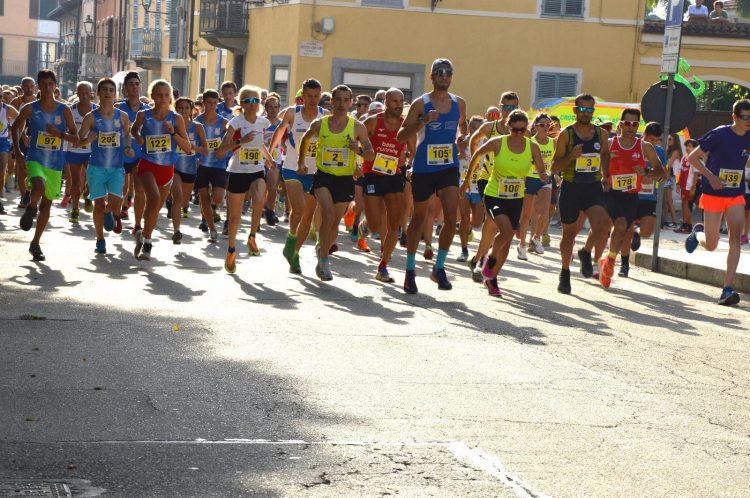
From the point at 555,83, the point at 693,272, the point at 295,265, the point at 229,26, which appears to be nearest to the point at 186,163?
the point at 295,265

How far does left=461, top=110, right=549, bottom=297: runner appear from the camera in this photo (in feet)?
40.4

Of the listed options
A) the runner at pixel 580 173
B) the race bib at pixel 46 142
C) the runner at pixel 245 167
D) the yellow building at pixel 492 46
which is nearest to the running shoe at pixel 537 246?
the runner at pixel 580 173

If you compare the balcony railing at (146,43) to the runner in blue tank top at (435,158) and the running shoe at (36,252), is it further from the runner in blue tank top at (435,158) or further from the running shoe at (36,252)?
the runner in blue tank top at (435,158)

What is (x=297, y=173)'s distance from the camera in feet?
43.6

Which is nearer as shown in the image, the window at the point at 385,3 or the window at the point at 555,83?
the window at the point at 385,3

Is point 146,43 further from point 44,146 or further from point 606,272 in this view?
point 606,272

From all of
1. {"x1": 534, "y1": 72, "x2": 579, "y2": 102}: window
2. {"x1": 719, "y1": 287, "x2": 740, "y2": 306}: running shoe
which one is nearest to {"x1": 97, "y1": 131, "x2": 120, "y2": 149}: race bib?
{"x1": 719, "y1": 287, "x2": 740, "y2": 306}: running shoe

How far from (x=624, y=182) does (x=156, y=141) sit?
4.66 metres

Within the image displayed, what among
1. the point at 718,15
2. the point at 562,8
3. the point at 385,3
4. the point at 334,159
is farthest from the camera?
the point at 718,15

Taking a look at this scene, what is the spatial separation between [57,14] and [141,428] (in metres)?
86.0

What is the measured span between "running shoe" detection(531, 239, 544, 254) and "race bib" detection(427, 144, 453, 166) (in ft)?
18.2

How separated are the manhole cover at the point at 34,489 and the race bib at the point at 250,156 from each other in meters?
8.72

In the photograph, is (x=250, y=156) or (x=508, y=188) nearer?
(x=508, y=188)

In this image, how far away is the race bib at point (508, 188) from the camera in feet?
41.2
